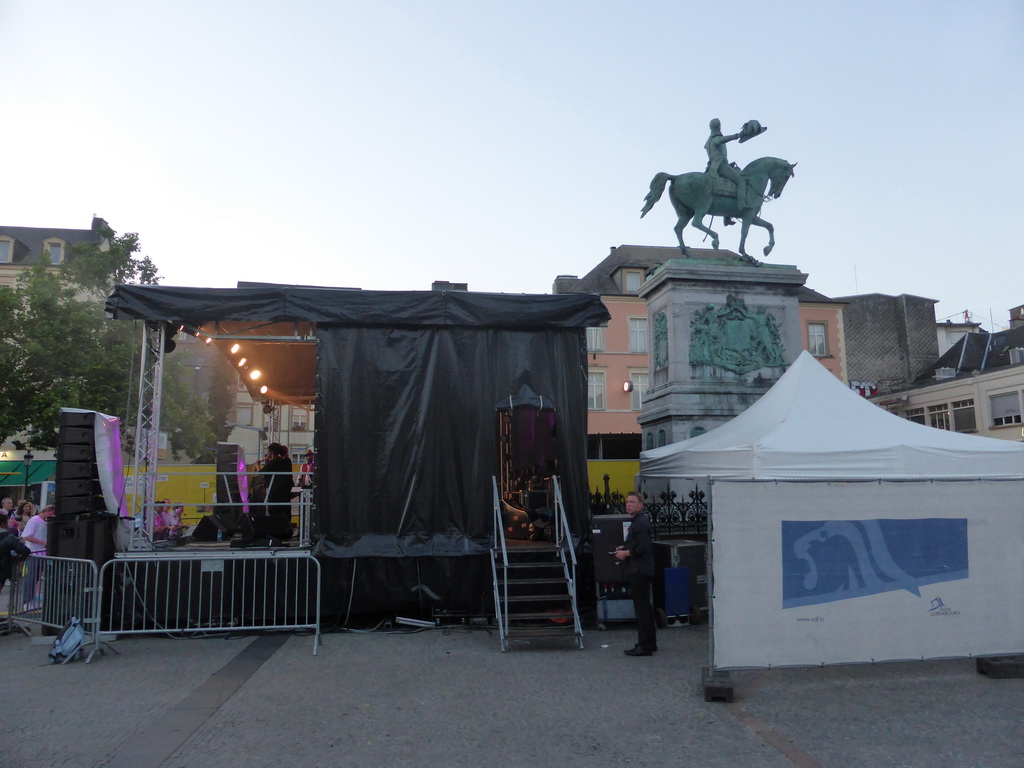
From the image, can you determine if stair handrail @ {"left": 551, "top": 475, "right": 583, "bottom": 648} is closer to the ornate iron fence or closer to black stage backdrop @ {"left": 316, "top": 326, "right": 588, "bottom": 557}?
black stage backdrop @ {"left": 316, "top": 326, "right": 588, "bottom": 557}

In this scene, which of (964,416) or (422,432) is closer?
(422,432)

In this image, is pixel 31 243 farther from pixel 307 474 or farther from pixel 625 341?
pixel 307 474

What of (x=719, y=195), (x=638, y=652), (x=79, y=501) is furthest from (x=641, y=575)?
(x=719, y=195)

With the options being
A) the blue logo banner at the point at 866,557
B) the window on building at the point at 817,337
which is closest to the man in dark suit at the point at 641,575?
the blue logo banner at the point at 866,557

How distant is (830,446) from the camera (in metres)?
8.82

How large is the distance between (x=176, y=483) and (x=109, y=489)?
13880mm

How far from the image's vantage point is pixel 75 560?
8.37m

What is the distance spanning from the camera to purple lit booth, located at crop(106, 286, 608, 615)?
9797mm

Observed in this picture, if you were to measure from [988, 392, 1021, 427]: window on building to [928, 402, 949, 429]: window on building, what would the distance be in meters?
2.94

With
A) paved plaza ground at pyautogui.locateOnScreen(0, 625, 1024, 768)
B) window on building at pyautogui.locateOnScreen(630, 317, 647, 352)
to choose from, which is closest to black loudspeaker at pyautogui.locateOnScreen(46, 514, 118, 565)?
paved plaza ground at pyautogui.locateOnScreen(0, 625, 1024, 768)

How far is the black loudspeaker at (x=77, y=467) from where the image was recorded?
909 centimetres

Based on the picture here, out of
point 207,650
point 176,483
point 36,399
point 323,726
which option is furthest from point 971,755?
point 36,399

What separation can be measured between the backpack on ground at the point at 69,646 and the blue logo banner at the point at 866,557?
718 cm

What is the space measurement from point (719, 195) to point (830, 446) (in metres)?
6.85
